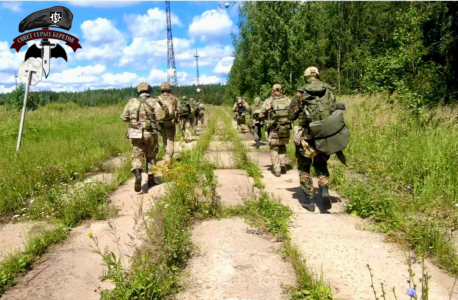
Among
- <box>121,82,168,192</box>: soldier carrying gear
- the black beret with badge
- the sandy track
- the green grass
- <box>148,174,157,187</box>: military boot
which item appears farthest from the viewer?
the black beret with badge

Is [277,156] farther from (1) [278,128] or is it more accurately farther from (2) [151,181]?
(2) [151,181]

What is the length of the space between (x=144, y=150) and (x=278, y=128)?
9.23ft

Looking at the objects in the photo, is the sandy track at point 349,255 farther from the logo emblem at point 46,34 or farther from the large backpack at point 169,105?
the logo emblem at point 46,34

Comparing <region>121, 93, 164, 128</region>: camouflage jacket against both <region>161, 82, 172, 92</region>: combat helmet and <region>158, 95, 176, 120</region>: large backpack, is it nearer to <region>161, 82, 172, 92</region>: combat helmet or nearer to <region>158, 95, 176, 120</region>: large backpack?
<region>158, 95, 176, 120</region>: large backpack

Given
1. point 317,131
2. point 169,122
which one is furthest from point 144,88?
point 317,131

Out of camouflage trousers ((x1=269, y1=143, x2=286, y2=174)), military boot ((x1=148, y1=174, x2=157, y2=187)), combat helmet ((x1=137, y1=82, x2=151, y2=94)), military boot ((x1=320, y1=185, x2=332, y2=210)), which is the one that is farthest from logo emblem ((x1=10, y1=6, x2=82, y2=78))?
military boot ((x1=320, y1=185, x2=332, y2=210))

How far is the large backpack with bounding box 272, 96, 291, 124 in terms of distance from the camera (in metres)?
7.32

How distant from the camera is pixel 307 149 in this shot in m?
4.91

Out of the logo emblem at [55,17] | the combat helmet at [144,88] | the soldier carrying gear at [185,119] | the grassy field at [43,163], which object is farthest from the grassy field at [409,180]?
the logo emblem at [55,17]

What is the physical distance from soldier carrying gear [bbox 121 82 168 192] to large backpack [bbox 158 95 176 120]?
1659 mm

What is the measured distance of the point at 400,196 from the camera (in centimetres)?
480

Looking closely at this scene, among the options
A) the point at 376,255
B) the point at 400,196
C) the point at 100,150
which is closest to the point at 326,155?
the point at 400,196

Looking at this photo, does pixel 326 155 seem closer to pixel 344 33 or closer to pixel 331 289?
pixel 331 289

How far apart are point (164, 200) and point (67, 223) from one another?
1307 millimetres
